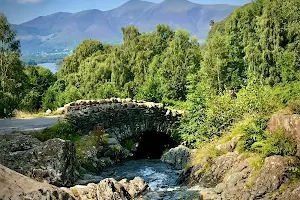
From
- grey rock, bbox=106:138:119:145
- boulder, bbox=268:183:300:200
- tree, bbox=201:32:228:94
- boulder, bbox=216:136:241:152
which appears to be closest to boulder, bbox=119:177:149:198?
boulder, bbox=216:136:241:152

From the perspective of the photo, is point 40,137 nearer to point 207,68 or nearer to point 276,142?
point 276,142

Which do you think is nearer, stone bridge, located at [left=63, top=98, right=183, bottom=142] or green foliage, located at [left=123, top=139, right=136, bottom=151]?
stone bridge, located at [left=63, top=98, right=183, bottom=142]

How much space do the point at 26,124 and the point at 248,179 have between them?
14749mm

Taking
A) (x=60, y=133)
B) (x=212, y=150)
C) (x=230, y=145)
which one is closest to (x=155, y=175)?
(x=212, y=150)

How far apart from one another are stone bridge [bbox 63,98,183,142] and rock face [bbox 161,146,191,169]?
14.5 feet

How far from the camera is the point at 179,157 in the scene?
22219 millimetres

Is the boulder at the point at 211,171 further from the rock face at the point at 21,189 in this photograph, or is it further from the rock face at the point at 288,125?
the rock face at the point at 21,189

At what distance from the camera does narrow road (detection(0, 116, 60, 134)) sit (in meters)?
21.9

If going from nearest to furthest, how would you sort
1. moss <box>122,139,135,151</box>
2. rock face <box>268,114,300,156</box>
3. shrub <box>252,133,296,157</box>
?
shrub <box>252,133,296,157</box>
rock face <box>268,114,300,156</box>
moss <box>122,139,135,151</box>

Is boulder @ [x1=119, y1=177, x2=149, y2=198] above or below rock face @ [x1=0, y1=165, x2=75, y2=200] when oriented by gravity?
below

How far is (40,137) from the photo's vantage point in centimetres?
2095

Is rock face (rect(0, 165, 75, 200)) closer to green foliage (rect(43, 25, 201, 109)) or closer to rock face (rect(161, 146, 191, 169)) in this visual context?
rock face (rect(161, 146, 191, 169))

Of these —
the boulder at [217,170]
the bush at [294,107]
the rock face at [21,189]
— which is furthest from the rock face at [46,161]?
the bush at [294,107]

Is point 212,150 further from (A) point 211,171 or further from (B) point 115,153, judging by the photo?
(B) point 115,153
